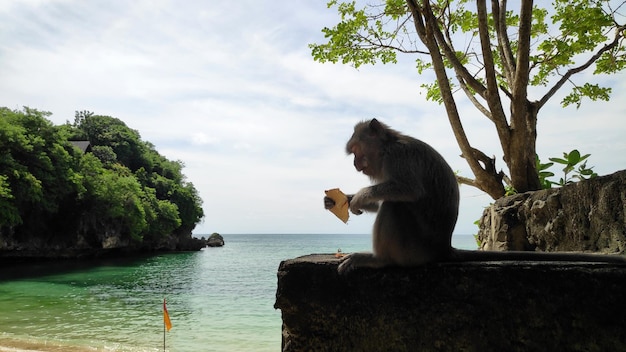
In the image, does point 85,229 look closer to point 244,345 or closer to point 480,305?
point 244,345

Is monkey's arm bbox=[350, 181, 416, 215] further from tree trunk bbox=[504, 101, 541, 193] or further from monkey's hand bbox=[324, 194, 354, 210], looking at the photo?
tree trunk bbox=[504, 101, 541, 193]

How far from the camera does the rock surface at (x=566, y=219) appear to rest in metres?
4.15

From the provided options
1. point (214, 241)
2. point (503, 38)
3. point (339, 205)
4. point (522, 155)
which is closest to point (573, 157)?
point (522, 155)

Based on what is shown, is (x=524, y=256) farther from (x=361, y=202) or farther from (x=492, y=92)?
(x=492, y=92)

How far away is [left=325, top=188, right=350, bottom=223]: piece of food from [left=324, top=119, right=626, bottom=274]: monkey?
22 centimetres

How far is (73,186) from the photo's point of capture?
106 feet

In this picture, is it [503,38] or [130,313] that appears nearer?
[503,38]

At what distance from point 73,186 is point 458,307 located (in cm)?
3543

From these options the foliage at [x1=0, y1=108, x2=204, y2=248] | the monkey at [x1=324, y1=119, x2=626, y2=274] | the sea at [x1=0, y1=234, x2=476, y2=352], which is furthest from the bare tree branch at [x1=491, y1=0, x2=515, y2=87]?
the foliage at [x1=0, y1=108, x2=204, y2=248]

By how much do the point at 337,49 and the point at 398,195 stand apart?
7.57 meters

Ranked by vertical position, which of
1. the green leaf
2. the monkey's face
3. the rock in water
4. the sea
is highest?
the green leaf

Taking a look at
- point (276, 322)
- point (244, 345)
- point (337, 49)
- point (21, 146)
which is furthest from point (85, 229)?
point (337, 49)

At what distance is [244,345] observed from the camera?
13.0 meters

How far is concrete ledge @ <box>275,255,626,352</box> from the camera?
2311 millimetres
